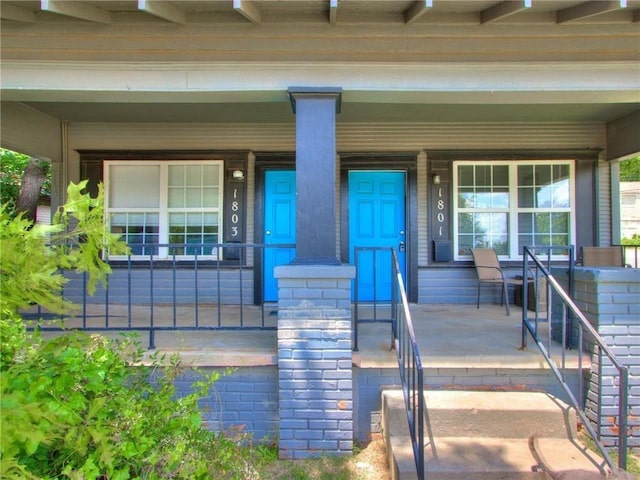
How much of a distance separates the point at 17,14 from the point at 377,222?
392 centimetres

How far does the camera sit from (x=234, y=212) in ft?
16.6

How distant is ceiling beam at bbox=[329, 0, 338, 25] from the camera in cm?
258

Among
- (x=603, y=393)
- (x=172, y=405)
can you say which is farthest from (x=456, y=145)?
(x=172, y=405)

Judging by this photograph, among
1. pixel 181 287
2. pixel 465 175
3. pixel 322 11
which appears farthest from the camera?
pixel 465 175

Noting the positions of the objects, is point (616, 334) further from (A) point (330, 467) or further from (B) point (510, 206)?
(B) point (510, 206)

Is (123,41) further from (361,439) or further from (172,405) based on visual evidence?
(361,439)

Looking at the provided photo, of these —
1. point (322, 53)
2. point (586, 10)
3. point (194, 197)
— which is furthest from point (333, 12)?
point (194, 197)

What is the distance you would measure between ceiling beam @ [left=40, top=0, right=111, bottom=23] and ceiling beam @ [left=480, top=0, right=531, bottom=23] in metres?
2.64

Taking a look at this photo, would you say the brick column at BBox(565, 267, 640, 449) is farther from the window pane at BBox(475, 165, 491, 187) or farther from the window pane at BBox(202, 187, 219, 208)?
the window pane at BBox(202, 187, 219, 208)

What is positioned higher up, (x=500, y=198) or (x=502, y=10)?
(x=502, y=10)

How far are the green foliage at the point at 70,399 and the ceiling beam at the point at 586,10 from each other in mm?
3210

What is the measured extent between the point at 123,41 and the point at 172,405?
255 centimetres

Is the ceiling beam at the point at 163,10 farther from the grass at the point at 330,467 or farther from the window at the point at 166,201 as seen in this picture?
the grass at the point at 330,467

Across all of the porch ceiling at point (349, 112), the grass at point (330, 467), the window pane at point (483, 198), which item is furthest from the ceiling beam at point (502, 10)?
the grass at point (330, 467)
